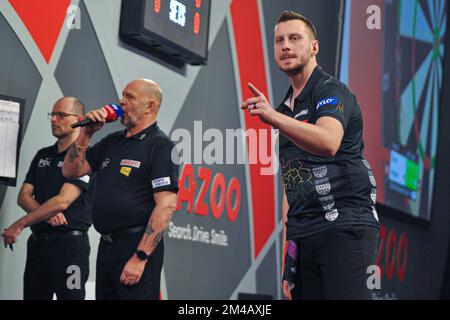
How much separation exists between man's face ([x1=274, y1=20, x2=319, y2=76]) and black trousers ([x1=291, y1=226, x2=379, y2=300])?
563 mm

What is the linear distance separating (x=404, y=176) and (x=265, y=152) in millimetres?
2831

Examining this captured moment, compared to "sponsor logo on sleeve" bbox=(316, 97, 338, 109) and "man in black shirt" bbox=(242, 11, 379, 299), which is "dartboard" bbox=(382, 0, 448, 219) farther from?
"sponsor logo on sleeve" bbox=(316, 97, 338, 109)

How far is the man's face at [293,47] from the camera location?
260cm

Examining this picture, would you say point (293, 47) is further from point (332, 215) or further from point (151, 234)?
point (151, 234)

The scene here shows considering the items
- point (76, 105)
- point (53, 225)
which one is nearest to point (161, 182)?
point (53, 225)

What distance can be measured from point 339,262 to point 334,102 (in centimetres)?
51

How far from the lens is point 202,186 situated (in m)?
5.67

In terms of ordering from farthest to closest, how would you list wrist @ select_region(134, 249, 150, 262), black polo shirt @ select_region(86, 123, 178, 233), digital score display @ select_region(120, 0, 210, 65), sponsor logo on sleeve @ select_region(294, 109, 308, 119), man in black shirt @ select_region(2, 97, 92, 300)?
1. digital score display @ select_region(120, 0, 210, 65)
2. man in black shirt @ select_region(2, 97, 92, 300)
3. black polo shirt @ select_region(86, 123, 178, 233)
4. wrist @ select_region(134, 249, 150, 262)
5. sponsor logo on sleeve @ select_region(294, 109, 308, 119)

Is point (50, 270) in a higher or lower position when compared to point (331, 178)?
lower

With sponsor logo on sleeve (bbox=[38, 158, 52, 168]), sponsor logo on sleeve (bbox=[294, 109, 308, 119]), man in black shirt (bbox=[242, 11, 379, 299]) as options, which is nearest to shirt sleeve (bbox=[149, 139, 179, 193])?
sponsor logo on sleeve (bbox=[38, 158, 52, 168])

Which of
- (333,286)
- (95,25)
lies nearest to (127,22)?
(95,25)

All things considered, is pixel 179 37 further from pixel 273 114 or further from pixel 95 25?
pixel 273 114

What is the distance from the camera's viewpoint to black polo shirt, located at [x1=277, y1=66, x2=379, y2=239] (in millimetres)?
2521

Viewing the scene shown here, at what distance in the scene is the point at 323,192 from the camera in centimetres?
254
